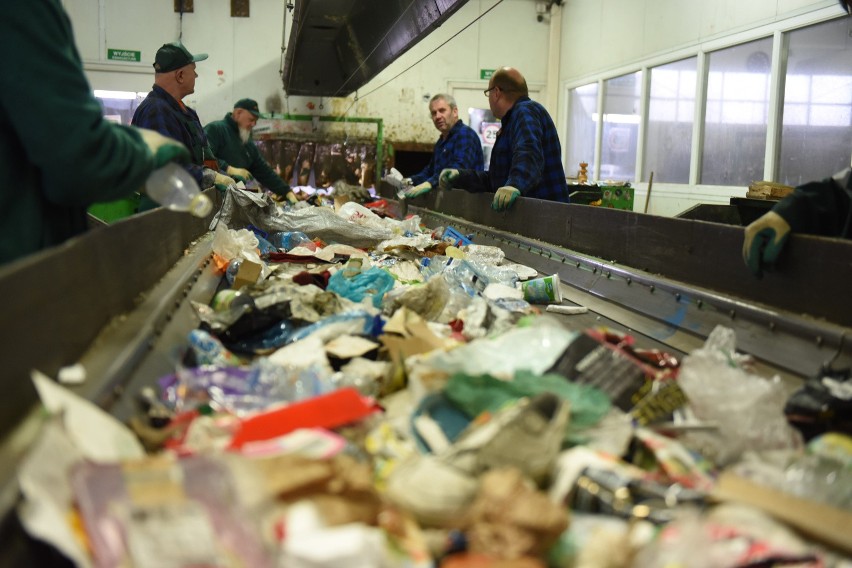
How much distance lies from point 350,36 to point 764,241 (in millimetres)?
4823

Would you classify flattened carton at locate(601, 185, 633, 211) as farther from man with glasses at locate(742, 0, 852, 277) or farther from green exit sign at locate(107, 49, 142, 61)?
green exit sign at locate(107, 49, 142, 61)

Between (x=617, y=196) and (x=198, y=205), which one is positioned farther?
(x=617, y=196)

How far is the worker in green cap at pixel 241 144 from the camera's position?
21.9 feet

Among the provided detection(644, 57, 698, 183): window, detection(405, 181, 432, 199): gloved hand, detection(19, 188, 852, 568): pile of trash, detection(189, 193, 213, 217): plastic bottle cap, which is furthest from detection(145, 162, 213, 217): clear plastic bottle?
detection(644, 57, 698, 183): window

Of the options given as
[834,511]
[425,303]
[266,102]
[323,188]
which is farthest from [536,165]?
[266,102]

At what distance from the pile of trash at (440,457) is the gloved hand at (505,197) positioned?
2309mm

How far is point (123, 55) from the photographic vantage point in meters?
9.91

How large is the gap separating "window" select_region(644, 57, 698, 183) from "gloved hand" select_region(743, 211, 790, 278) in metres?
6.34

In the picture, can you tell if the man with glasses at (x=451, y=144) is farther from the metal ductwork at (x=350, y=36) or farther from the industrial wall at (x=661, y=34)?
the industrial wall at (x=661, y=34)

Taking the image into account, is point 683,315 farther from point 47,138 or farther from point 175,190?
point 47,138

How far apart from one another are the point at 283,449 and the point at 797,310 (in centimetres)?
164

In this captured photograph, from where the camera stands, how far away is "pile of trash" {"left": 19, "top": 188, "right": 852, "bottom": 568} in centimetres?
92

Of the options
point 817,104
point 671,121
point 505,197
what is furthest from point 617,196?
point 505,197

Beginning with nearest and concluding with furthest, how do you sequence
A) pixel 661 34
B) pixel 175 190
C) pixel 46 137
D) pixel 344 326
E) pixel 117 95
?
1. pixel 46 137
2. pixel 344 326
3. pixel 175 190
4. pixel 661 34
5. pixel 117 95
